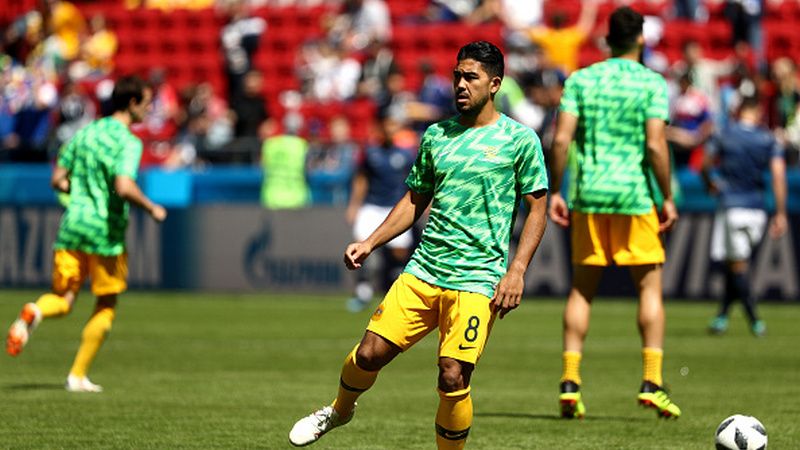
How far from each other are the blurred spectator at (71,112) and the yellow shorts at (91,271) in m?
13.5

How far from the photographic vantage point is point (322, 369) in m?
Answer: 13.2

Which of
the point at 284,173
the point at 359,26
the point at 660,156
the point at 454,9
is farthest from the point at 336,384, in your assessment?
the point at 454,9

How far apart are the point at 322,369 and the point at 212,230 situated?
9652 millimetres

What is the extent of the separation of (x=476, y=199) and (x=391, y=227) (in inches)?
16.3

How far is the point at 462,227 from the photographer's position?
7648mm

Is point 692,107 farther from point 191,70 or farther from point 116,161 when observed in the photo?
point 116,161

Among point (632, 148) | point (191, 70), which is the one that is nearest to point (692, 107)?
point (191, 70)

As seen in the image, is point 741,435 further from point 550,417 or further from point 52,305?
point 52,305

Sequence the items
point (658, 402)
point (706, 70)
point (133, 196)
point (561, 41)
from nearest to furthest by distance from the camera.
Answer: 1. point (658, 402)
2. point (133, 196)
3. point (706, 70)
4. point (561, 41)

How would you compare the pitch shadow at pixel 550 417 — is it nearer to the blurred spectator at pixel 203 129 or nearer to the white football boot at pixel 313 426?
the white football boot at pixel 313 426

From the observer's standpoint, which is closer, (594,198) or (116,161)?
(594,198)

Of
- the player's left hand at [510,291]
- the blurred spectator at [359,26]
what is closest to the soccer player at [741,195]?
the player's left hand at [510,291]

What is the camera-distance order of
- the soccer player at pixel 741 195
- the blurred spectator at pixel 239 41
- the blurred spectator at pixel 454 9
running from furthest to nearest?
the blurred spectator at pixel 239 41
the blurred spectator at pixel 454 9
the soccer player at pixel 741 195

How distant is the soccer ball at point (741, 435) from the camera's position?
316 inches
